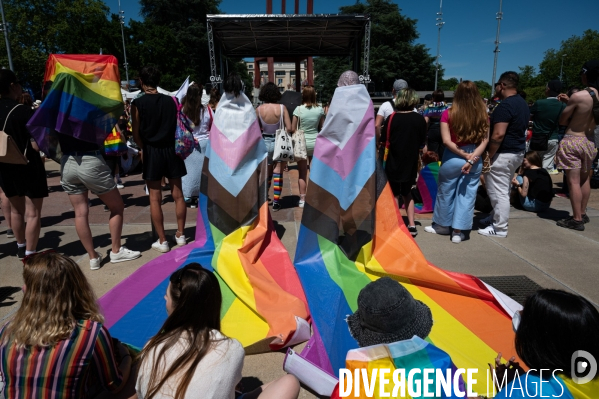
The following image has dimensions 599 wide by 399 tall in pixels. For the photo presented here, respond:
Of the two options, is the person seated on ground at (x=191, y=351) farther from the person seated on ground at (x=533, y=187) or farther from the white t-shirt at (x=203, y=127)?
the person seated on ground at (x=533, y=187)

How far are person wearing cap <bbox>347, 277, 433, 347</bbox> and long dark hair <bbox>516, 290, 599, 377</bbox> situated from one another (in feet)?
1.26

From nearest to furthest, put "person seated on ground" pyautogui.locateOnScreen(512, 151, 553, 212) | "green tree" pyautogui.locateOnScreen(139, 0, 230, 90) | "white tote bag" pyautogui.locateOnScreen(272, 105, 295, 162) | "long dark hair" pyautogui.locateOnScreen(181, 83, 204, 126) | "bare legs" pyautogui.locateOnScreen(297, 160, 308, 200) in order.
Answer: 1. "long dark hair" pyautogui.locateOnScreen(181, 83, 204, 126)
2. "white tote bag" pyautogui.locateOnScreen(272, 105, 295, 162)
3. "person seated on ground" pyautogui.locateOnScreen(512, 151, 553, 212)
4. "bare legs" pyautogui.locateOnScreen(297, 160, 308, 200)
5. "green tree" pyautogui.locateOnScreen(139, 0, 230, 90)

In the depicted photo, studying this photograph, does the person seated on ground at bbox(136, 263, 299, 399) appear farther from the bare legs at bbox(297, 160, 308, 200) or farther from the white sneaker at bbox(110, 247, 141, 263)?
the bare legs at bbox(297, 160, 308, 200)

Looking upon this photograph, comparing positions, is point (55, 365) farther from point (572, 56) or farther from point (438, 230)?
point (572, 56)

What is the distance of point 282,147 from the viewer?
5.61 metres

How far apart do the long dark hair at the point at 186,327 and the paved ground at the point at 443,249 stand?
942 millimetres

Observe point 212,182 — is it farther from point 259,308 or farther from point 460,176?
point 460,176

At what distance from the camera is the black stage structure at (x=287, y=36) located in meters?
11.0

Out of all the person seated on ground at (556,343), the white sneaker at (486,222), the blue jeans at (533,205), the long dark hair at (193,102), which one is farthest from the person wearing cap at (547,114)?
the person seated on ground at (556,343)

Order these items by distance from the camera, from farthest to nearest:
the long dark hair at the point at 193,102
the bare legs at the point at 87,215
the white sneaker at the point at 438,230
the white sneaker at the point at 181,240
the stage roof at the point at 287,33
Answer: the stage roof at the point at 287,33 → the long dark hair at the point at 193,102 → the white sneaker at the point at 438,230 → the white sneaker at the point at 181,240 → the bare legs at the point at 87,215

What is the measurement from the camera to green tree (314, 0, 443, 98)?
47.1 metres

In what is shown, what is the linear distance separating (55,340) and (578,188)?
Result: 560 cm

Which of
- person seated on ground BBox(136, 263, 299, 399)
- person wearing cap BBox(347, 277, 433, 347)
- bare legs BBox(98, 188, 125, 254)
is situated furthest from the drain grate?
bare legs BBox(98, 188, 125, 254)

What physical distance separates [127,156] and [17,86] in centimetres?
319
